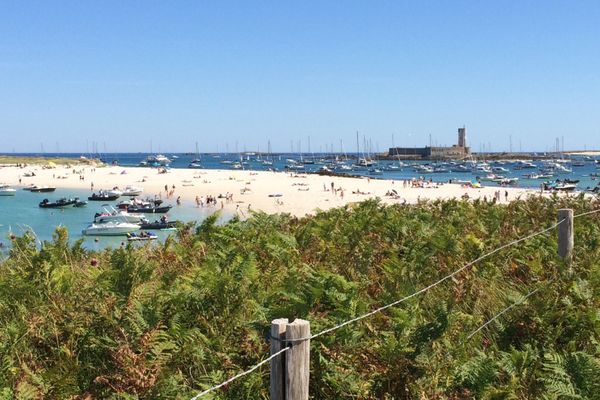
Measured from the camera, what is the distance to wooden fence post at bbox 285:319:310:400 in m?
2.99

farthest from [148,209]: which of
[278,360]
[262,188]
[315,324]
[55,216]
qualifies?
[278,360]

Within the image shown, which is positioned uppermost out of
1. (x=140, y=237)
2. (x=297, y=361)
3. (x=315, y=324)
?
(x=297, y=361)

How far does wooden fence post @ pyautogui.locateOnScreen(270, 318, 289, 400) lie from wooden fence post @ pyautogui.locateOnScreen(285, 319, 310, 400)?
0.03 metres

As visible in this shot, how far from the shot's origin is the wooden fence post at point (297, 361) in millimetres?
2994

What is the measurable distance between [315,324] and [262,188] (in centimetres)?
6266

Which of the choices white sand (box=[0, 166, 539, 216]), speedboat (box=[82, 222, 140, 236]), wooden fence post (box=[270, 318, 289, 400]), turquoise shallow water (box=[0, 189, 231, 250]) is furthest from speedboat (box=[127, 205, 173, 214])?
wooden fence post (box=[270, 318, 289, 400])

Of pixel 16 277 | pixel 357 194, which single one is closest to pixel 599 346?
pixel 16 277

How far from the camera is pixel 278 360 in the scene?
3.04 m

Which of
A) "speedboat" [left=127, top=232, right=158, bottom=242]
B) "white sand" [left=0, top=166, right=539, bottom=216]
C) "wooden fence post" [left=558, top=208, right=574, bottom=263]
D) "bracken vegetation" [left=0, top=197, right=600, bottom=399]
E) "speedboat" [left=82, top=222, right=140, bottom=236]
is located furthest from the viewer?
"white sand" [left=0, top=166, right=539, bottom=216]

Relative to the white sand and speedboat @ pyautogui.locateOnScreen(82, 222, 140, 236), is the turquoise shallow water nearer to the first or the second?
speedboat @ pyautogui.locateOnScreen(82, 222, 140, 236)

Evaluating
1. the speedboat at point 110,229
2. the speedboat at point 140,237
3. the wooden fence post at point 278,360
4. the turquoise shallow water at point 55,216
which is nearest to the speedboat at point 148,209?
the turquoise shallow water at point 55,216

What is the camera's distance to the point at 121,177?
87.8 m

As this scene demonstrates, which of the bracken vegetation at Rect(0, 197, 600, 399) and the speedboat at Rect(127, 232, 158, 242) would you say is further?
the speedboat at Rect(127, 232, 158, 242)

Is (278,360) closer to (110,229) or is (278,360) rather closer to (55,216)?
(110,229)
